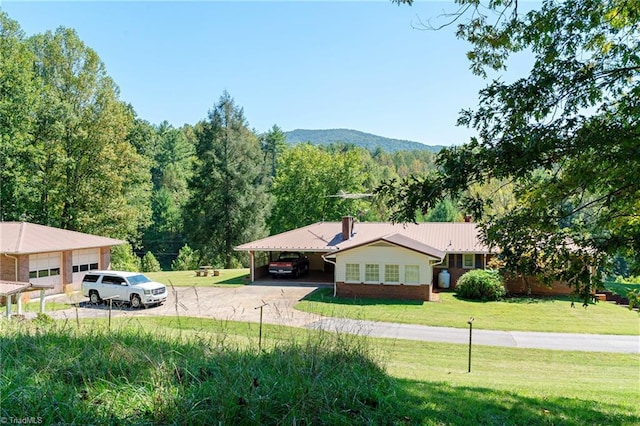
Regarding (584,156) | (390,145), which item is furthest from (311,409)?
(390,145)

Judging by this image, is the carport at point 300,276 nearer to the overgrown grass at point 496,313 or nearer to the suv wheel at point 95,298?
the overgrown grass at point 496,313

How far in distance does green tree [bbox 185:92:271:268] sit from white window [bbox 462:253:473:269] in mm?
21508

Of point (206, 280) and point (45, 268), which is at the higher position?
point (45, 268)

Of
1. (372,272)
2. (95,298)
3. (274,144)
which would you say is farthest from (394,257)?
(274,144)

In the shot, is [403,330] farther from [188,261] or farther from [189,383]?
[188,261]

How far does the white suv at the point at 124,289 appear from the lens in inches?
733

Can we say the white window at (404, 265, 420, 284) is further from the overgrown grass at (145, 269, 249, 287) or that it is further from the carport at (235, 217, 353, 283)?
the overgrown grass at (145, 269, 249, 287)

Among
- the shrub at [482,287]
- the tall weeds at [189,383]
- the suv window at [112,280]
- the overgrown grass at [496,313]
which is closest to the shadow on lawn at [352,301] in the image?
the overgrown grass at [496,313]

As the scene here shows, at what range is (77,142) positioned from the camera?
30312mm

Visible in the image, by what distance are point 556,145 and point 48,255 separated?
24.4m

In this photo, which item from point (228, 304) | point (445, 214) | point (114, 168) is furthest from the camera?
point (445, 214)

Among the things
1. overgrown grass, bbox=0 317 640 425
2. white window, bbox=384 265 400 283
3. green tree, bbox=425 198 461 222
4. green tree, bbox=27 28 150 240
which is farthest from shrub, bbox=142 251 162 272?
overgrown grass, bbox=0 317 640 425

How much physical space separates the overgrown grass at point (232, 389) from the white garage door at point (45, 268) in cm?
1765

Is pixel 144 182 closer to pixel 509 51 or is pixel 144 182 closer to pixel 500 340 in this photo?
pixel 500 340
